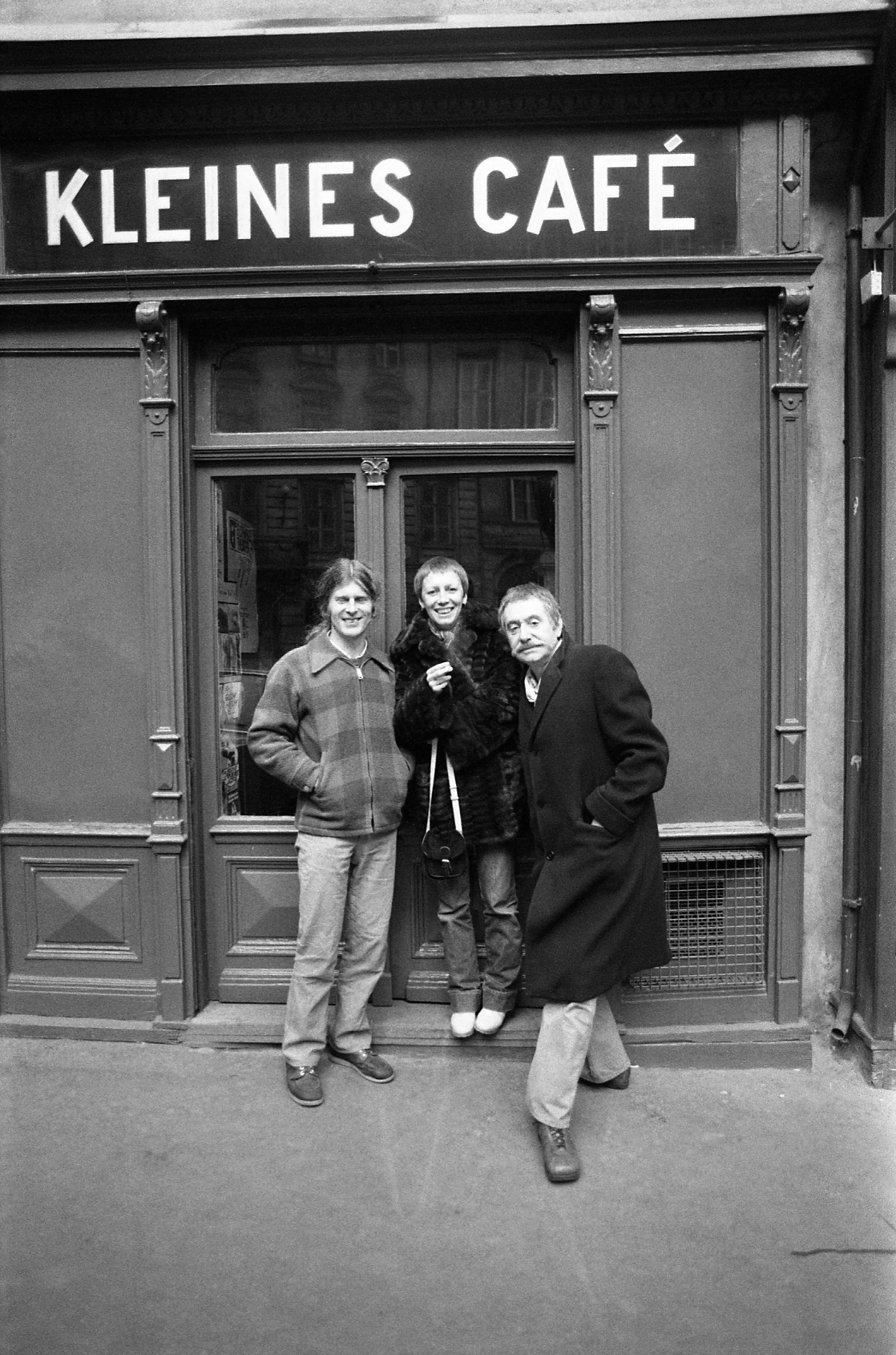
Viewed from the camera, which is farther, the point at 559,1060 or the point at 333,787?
the point at 333,787

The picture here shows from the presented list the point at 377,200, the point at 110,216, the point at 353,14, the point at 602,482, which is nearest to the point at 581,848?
the point at 602,482

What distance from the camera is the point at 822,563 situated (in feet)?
15.2

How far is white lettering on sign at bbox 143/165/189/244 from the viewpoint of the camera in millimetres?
4523

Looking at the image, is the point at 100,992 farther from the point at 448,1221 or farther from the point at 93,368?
the point at 93,368

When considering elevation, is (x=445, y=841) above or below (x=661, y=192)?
below

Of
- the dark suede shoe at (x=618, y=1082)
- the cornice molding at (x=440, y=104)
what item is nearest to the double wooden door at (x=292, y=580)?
the dark suede shoe at (x=618, y=1082)

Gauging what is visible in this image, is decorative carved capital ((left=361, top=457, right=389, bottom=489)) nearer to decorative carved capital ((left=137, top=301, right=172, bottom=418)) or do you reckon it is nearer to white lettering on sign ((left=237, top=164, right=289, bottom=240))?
decorative carved capital ((left=137, top=301, right=172, bottom=418))

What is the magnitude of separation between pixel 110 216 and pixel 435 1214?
14.9 feet

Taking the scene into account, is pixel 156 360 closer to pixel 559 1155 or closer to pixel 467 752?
pixel 467 752

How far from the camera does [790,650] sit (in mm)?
4449

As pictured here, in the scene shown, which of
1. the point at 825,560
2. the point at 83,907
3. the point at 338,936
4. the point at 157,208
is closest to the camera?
the point at 338,936

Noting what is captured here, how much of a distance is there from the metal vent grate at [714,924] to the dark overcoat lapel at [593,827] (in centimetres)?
96

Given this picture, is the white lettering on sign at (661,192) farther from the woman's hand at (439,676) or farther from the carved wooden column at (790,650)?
the woman's hand at (439,676)

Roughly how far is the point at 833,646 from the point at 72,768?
3.79 metres
